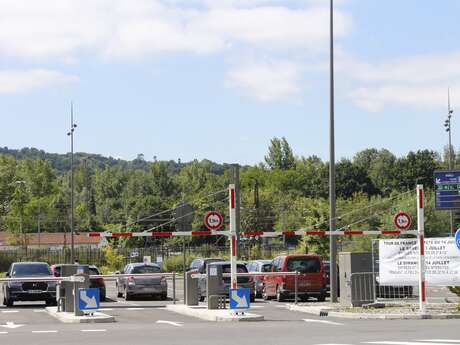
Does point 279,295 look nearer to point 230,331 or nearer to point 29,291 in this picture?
point 29,291

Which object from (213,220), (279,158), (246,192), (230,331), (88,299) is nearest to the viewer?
(230,331)

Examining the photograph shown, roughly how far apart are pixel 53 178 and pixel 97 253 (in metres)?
91.2

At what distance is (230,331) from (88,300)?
5.79 meters

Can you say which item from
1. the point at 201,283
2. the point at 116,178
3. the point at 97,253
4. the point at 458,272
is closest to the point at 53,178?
the point at 116,178

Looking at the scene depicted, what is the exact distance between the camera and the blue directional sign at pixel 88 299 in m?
23.9

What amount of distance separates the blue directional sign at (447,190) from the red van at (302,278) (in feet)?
26.3

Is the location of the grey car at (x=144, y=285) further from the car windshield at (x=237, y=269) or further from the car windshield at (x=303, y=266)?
the car windshield at (x=303, y=266)

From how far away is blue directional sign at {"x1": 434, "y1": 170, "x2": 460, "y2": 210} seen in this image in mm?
39906

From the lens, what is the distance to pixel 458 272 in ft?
85.4

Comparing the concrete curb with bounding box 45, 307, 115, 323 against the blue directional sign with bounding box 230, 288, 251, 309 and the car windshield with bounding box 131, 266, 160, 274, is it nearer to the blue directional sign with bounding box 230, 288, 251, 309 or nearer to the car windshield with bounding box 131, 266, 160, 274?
the blue directional sign with bounding box 230, 288, 251, 309

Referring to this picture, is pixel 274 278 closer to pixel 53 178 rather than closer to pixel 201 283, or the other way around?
pixel 201 283

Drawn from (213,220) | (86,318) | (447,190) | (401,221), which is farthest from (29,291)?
(447,190)

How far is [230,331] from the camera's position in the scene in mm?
19234

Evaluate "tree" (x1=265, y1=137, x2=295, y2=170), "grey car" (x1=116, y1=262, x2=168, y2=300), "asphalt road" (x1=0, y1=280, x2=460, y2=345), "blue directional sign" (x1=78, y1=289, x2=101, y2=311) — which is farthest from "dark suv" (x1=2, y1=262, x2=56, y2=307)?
"tree" (x1=265, y1=137, x2=295, y2=170)
